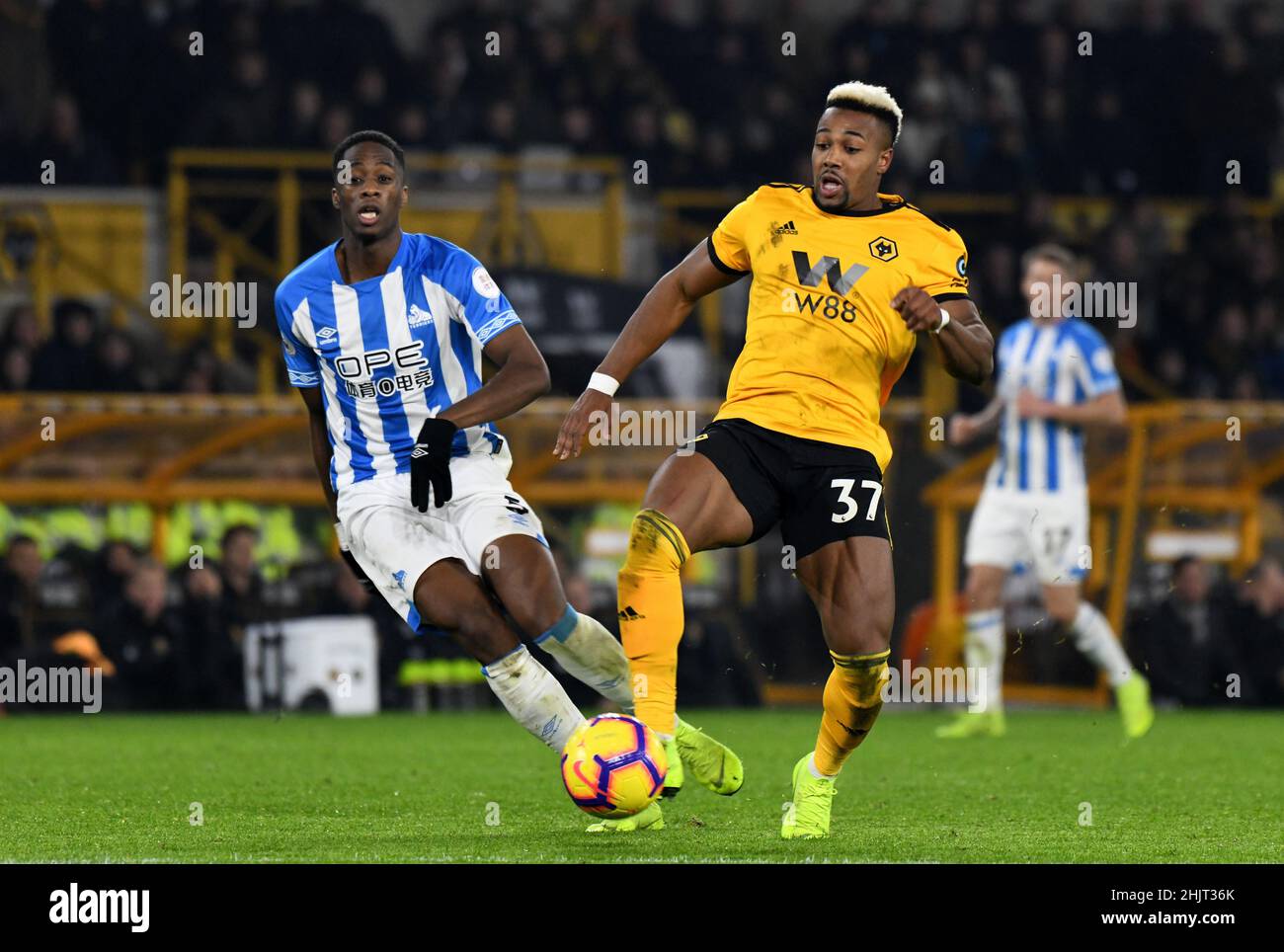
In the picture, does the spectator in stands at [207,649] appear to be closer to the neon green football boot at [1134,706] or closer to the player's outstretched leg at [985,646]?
the player's outstretched leg at [985,646]

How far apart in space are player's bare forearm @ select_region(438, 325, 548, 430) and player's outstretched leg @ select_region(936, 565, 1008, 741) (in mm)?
4698

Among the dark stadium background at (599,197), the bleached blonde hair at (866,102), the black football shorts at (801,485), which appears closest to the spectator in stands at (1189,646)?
the dark stadium background at (599,197)

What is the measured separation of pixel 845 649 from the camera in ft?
19.9

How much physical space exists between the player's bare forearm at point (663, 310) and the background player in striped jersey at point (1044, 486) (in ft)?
14.7

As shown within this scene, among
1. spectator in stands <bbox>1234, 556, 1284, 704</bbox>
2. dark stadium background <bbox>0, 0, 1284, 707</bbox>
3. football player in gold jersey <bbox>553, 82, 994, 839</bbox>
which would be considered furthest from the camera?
spectator in stands <bbox>1234, 556, 1284, 704</bbox>

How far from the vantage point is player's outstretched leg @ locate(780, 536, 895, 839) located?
19.8 ft

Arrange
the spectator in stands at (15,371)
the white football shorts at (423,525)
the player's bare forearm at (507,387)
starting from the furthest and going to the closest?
the spectator in stands at (15,371), the white football shorts at (423,525), the player's bare forearm at (507,387)

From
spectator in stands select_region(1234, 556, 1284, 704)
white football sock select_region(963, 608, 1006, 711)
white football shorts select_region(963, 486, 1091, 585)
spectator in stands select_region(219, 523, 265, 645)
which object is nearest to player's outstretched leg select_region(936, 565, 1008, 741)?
white football sock select_region(963, 608, 1006, 711)

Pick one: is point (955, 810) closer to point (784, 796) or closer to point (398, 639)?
point (784, 796)

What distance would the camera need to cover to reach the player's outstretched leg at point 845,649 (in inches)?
238

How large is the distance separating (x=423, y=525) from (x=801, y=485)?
123 cm

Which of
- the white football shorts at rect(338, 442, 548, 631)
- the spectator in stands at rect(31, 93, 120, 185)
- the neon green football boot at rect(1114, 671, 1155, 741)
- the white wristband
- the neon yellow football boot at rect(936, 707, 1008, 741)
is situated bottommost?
the neon yellow football boot at rect(936, 707, 1008, 741)

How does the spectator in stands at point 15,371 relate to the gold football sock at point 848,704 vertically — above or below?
above

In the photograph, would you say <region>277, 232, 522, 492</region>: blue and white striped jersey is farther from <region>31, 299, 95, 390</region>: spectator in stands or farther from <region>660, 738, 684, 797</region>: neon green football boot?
<region>31, 299, 95, 390</region>: spectator in stands
